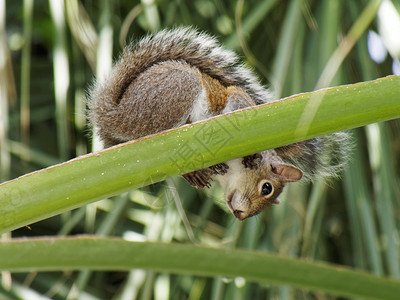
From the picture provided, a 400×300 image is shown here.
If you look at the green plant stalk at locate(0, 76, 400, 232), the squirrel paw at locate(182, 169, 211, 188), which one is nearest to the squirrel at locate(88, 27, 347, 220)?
the squirrel paw at locate(182, 169, 211, 188)

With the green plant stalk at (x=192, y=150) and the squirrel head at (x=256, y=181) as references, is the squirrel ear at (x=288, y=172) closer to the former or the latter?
the squirrel head at (x=256, y=181)

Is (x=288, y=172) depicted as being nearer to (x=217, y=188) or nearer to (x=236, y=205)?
(x=236, y=205)

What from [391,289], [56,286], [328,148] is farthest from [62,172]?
[56,286]

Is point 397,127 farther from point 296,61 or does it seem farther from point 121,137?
point 121,137

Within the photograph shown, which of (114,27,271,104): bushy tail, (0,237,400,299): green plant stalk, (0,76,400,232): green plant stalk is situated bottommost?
(0,237,400,299): green plant stalk

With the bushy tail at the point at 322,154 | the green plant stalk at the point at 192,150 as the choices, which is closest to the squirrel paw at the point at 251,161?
the bushy tail at the point at 322,154

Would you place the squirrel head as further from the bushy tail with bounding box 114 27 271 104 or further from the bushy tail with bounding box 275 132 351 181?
the bushy tail with bounding box 114 27 271 104
